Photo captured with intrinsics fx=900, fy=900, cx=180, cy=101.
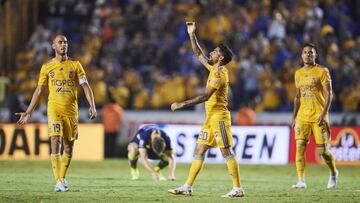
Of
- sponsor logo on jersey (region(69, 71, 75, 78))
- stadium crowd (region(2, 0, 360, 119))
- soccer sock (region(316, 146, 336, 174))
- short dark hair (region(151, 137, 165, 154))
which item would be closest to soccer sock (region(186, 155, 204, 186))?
sponsor logo on jersey (region(69, 71, 75, 78))

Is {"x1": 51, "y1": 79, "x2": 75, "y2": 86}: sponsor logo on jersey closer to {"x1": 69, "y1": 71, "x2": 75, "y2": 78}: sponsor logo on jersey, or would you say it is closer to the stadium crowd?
{"x1": 69, "y1": 71, "x2": 75, "y2": 78}: sponsor logo on jersey

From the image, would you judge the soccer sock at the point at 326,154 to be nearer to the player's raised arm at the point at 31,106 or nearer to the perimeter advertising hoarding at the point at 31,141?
the player's raised arm at the point at 31,106

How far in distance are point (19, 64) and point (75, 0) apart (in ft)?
11.0

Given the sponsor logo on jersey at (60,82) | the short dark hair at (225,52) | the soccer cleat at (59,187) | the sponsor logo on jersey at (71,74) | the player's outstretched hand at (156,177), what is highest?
the short dark hair at (225,52)

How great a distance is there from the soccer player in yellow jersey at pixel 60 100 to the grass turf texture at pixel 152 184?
56cm

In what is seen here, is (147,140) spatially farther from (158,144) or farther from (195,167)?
(195,167)

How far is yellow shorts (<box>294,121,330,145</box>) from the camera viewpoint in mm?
16422

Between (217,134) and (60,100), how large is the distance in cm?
270

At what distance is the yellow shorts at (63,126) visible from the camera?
14695mm

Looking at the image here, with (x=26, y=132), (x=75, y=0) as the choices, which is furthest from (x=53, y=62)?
(x=75, y=0)

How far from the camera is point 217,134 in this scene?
1418 cm

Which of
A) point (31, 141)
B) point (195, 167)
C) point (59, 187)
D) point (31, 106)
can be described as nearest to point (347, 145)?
point (31, 141)

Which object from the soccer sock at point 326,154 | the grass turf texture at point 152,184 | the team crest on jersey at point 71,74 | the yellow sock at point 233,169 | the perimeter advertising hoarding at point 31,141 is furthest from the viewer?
the perimeter advertising hoarding at point 31,141

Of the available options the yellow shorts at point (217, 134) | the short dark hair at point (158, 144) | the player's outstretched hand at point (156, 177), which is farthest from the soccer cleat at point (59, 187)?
the short dark hair at point (158, 144)
